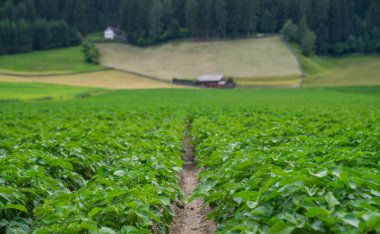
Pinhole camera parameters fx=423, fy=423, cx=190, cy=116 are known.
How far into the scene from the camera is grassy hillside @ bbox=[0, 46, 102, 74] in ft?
314

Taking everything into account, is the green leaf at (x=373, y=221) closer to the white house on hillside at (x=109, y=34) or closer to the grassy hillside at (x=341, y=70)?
the grassy hillside at (x=341, y=70)

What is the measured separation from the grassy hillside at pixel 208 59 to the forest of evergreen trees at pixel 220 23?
5.11 metres

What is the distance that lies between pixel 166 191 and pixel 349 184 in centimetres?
343

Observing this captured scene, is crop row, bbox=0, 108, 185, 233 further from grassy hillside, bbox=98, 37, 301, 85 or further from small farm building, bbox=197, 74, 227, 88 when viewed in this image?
grassy hillside, bbox=98, 37, 301, 85

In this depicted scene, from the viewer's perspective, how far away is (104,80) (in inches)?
3418

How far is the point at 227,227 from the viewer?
18.0 ft

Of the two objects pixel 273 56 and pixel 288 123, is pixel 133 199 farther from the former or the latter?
pixel 273 56

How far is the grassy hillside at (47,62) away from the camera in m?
95.6

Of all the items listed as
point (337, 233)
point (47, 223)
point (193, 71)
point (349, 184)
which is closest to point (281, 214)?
point (337, 233)

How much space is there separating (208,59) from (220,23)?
50.9ft

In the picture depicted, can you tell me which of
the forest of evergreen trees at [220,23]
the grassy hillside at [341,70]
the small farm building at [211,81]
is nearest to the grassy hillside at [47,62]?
the forest of evergreen trees at [220,23]

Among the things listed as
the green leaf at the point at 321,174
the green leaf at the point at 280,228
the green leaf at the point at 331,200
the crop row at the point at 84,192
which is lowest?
the crop row at the point at 84,192

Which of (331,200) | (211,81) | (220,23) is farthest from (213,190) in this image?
(220,23)

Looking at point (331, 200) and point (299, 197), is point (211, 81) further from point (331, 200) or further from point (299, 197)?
point (331, 200)
